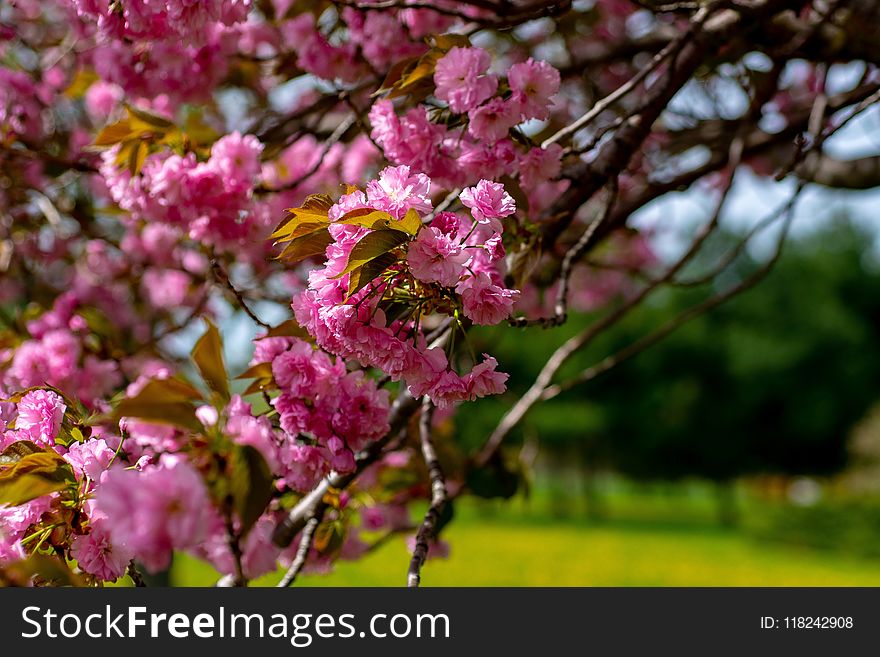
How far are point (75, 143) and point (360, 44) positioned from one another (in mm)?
1863

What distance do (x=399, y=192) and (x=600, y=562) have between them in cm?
1308

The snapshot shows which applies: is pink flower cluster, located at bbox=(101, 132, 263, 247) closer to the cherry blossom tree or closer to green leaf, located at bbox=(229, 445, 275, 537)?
the cherry blossom tree

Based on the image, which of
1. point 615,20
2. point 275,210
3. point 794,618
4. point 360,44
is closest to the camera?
point 794,618

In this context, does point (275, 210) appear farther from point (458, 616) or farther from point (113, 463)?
point (458, 616)

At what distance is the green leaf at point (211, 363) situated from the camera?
87 cm

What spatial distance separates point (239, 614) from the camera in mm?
1053

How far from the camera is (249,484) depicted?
28.2 inches

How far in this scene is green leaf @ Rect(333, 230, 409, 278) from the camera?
853mm

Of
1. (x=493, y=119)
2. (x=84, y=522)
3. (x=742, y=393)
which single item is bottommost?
(x=84, y=522)

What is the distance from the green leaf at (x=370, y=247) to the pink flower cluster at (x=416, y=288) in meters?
0.03

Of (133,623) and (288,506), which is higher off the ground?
(288,506)

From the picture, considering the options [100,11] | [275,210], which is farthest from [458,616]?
[275,210]

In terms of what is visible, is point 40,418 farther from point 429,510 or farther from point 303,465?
point 429,510

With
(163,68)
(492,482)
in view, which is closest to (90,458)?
(492,482)
